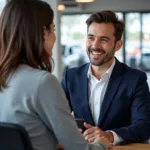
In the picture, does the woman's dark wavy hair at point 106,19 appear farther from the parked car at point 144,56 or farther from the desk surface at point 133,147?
the parked car at point 144,56

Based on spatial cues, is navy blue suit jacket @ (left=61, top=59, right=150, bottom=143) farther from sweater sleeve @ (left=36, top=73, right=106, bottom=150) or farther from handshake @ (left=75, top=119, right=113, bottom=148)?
sweater sleeve @ (left=36, top=73, right=106, bottom=150)

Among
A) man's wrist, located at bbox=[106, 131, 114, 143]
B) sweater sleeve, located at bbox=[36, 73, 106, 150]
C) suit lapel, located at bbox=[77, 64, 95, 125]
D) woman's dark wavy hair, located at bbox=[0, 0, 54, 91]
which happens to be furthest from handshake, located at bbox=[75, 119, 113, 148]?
woman's dark wavy hair, located at bbox=[0, 0, 54, 91]

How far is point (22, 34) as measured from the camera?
120 cm

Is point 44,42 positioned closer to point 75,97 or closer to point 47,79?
point 47,79

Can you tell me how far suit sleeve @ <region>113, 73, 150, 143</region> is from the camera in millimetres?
1724

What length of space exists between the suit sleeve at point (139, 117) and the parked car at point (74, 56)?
878 cm

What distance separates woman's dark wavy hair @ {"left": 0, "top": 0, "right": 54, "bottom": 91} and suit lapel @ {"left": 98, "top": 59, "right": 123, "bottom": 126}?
745mm

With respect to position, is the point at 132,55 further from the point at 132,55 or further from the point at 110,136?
the point at 110,136

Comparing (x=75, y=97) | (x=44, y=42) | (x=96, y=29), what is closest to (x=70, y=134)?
(x=44, y=42)

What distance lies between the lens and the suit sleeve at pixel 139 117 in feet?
5.65

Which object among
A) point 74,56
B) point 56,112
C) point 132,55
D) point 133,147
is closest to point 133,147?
point 133,147

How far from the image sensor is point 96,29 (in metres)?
2.01

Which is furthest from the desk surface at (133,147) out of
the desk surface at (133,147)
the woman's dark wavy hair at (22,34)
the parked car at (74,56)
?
the parked car at (74,56)

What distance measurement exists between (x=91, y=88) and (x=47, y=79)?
0.91 m
